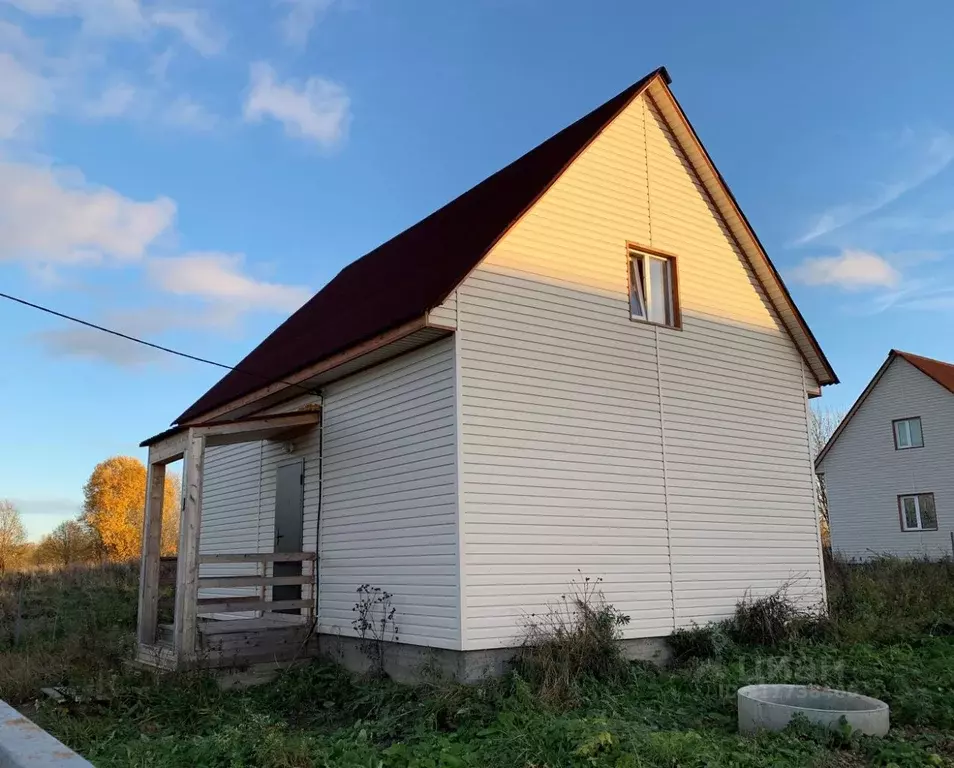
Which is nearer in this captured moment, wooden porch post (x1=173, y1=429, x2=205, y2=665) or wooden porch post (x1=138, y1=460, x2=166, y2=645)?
wooden porch post (x1=173, y1=429, x2=205, y2=665)

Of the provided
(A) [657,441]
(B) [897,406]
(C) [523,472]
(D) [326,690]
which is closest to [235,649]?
(D) [326,690]

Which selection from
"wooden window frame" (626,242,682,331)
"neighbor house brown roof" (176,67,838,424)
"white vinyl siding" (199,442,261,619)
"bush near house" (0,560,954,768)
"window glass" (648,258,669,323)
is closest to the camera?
"bush near house" (0,560,954,768)

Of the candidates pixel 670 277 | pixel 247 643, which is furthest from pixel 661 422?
pixel 247 643

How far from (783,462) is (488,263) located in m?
6.21

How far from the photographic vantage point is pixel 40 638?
1575 cm

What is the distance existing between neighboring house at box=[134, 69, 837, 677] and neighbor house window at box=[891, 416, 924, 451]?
1875cm

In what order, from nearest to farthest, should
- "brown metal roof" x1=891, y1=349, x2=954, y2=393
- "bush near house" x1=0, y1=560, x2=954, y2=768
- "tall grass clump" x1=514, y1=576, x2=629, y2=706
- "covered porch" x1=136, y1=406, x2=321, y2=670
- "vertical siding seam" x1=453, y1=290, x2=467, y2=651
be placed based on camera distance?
"bush near house" x1=0, y1=560, x2=954, y2=768 < "tall grass clump" x1=514, y1=576, x2=629, y2=706 < "vertical siding seam" x1=453, y1=290, x2=467, y2=651 < "covered porch" x1=136, y1=406, x2=321, y2=670 < "brown metal roof" x1=891, y1=349, x2=954, y2=393

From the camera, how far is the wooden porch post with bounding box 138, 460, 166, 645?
11820 mm

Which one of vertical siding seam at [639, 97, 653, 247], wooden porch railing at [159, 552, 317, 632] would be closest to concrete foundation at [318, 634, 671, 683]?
wooden porch railing at [159, 552, 317, 632]

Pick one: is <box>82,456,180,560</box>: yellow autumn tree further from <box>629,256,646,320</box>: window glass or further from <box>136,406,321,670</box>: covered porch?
<box>629,256,646,320</box>: window glass

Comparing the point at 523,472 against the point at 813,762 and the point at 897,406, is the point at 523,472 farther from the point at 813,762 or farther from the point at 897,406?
the point at 897,406

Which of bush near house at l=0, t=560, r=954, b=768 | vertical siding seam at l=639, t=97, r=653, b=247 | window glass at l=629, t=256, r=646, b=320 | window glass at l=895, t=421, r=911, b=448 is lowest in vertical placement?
bush near house at l=0, t=560, r=954, b=768

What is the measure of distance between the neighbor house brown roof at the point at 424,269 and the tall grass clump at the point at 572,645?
154 inches

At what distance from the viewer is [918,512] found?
29453mm
